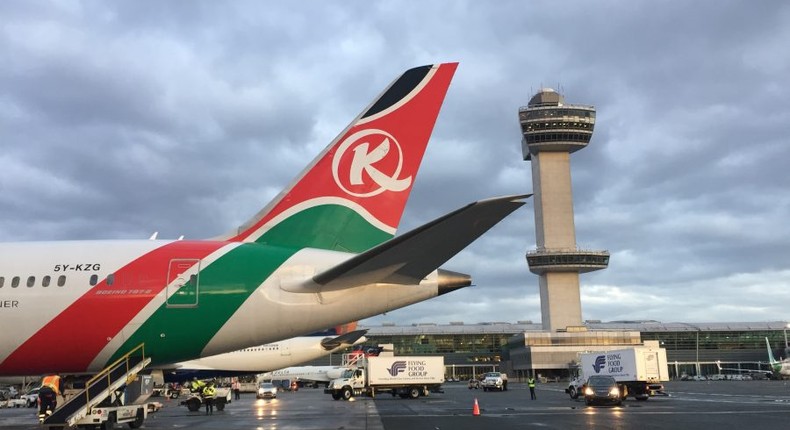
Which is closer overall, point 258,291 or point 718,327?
point 258,291

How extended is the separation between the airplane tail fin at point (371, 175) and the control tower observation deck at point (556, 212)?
108150 mm

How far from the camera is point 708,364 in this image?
135 m

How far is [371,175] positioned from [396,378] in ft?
112

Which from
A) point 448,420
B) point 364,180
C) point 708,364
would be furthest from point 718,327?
point 364,180

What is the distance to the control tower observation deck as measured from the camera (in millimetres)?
119375

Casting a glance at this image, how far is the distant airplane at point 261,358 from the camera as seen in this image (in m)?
40.2

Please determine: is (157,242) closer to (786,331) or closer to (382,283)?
(382,283)

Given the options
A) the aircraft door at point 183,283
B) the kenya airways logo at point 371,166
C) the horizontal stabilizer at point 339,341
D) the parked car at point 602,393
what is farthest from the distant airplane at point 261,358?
the kenya airways logo at point 371,166

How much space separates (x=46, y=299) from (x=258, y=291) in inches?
186

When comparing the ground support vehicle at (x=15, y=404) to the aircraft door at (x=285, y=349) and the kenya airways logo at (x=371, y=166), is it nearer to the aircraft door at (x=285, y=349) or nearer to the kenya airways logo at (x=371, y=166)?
the aircraft door at (x=285, y=349)

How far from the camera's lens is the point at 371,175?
14688 millimetres

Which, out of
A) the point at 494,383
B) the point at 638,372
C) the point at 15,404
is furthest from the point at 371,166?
the point at 15,404

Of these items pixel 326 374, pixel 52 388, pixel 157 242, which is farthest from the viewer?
pixel 326 374

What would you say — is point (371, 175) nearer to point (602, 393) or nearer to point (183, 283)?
point (183, 283)
